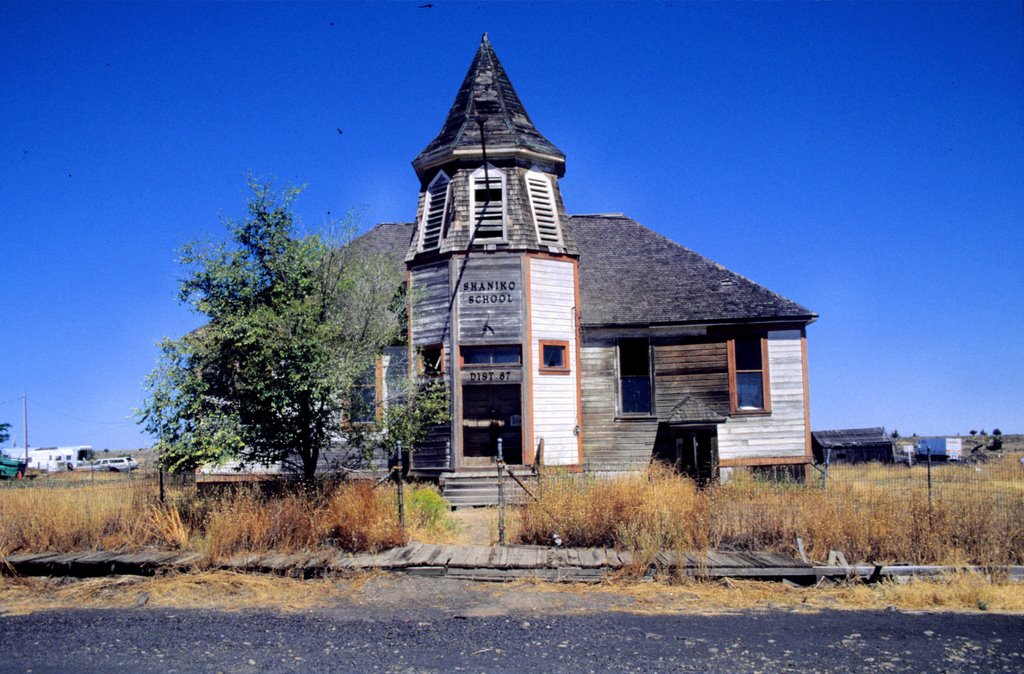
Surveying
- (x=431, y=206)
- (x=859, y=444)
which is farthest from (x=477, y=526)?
(x=859, y=444)

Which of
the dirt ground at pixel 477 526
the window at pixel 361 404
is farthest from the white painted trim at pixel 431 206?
the dirt ground at pixel 477 526

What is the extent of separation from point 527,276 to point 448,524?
7.77 m

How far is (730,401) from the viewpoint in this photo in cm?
2223

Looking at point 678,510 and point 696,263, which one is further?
point 696,263

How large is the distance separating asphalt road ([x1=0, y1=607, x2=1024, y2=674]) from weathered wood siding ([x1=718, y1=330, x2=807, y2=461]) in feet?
40.1

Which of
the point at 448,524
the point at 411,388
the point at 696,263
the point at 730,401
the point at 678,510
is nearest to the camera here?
the point at 678,510

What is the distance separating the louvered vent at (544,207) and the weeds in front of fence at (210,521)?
9736 mm

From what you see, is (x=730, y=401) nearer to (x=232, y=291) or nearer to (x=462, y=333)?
(x=462, y=333)

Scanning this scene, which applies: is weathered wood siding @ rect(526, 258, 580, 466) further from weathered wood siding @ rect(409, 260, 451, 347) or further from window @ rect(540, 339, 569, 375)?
weathered wood siding @ rect(409, 260, 451, 347)

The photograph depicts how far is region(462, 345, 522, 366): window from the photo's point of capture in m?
20.9

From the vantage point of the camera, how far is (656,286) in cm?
2380

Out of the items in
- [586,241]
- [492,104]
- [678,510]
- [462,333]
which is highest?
[492,104]

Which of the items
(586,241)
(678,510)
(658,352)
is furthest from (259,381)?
(586,241)

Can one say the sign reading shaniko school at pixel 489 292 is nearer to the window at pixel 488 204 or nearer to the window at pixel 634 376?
the window at pixel 488 204
